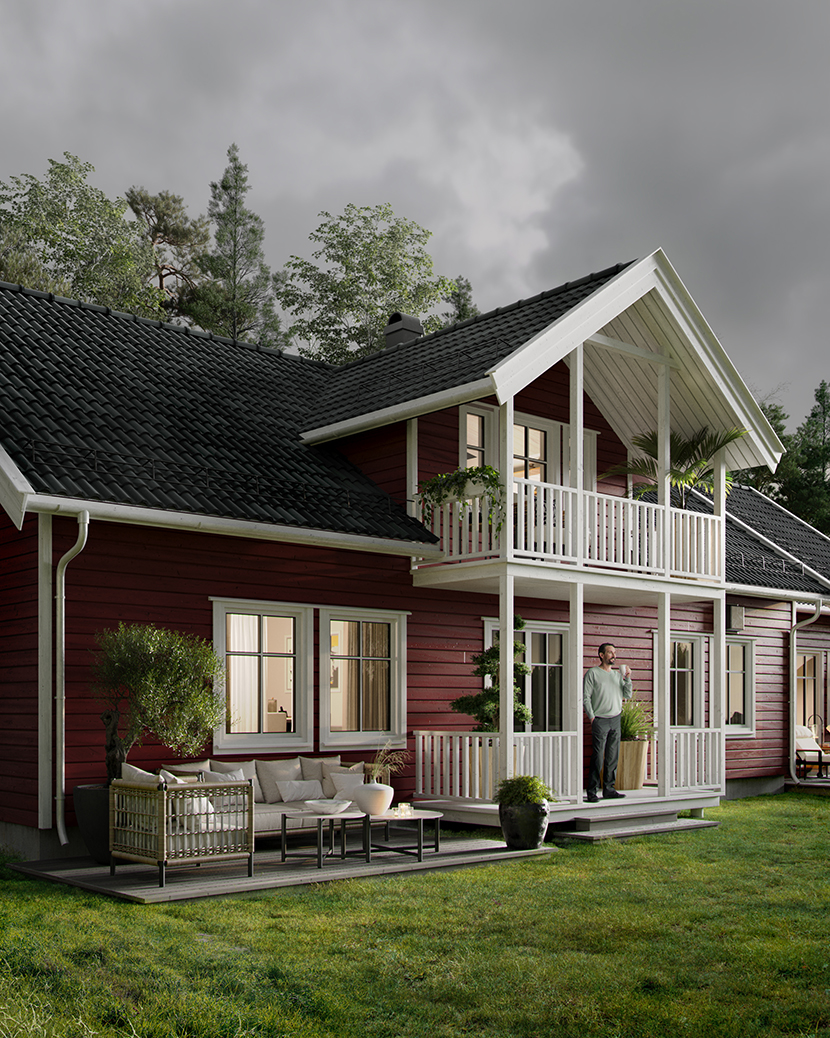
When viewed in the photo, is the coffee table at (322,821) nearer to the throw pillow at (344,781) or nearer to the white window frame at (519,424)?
the throw pillow at (344,781)

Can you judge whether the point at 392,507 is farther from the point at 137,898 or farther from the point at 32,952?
the point at 32,952

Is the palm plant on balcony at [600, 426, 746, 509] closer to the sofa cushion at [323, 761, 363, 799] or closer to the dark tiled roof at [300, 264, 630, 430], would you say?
the dark tiled roof at [300, 264, 630, 430]

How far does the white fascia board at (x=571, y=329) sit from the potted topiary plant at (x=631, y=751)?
453 cm

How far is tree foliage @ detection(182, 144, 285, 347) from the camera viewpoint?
109 ft

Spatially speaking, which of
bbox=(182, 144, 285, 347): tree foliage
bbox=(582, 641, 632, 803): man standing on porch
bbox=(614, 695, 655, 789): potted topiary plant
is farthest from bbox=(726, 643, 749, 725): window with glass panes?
bbox=(182, 144, 285, 347): tree foliage

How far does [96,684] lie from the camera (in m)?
9.09

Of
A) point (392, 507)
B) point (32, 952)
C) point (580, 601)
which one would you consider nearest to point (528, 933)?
point (32, 952)

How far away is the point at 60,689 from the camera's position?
927 centimetres

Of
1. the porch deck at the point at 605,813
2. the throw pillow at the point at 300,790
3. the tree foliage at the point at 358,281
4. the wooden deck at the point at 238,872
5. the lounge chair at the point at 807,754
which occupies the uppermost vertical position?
the tree foliage at the point at 358,281

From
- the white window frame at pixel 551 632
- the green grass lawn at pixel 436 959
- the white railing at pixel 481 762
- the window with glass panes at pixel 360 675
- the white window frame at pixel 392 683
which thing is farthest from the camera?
the white window frame at pixel 551 632

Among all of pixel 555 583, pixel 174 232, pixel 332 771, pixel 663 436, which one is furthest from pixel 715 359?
pixel 174 232

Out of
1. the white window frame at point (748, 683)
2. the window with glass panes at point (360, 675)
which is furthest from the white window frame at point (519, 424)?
the white window frame at point (748, 683)

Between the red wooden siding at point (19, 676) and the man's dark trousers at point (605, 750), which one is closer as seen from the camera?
the red wooden siding at point (19, 676)

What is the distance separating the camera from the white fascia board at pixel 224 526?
9008mm
